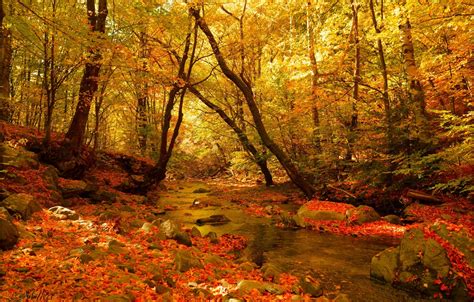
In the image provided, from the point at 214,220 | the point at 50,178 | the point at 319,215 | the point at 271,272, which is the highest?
the point at 50,178

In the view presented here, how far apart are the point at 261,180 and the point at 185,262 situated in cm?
1988

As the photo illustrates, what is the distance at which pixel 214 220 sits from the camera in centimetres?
1269

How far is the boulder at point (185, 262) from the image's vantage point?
6461 millimetres

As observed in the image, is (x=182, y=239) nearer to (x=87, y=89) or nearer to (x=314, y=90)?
(x=87, y=89)

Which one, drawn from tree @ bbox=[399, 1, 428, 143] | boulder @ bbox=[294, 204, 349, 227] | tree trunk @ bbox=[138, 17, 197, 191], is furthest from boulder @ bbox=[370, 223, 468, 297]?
tree trunk @ bbox=[138, 17, 197, 191]

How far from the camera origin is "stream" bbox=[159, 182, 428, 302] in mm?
6246

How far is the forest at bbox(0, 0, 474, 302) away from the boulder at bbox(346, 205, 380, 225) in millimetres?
77

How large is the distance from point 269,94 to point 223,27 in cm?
569

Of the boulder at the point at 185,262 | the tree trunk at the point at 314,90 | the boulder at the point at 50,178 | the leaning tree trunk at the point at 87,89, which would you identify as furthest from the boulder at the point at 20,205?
the tree trunk at the point at 314,90

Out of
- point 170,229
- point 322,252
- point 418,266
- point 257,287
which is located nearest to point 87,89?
point 170,229

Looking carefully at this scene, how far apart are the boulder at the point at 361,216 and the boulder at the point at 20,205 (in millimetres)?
9917

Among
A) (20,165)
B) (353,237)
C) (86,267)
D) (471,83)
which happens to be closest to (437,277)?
(353,237)

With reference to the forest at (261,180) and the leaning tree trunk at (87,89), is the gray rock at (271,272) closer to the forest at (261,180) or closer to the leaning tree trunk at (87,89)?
the forest at (261,180)

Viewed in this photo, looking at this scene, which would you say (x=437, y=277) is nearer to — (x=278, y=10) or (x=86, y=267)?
(x=86, y=267)
